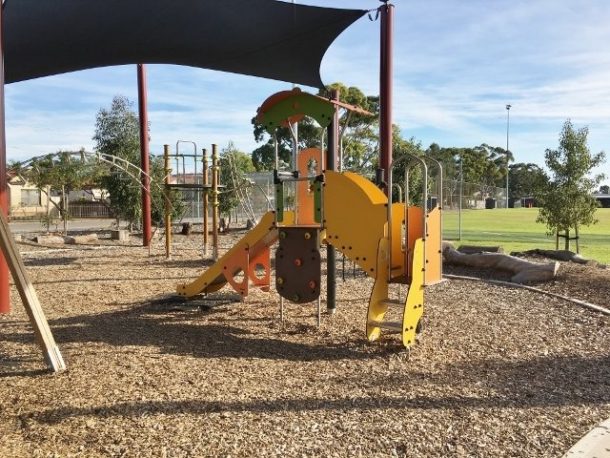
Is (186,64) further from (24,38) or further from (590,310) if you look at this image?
(590,310)

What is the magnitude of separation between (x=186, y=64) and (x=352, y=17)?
2672mm

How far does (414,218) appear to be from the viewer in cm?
531

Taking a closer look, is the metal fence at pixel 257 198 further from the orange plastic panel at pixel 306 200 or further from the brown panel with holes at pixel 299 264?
the brown panel with holes at pixel 299 264

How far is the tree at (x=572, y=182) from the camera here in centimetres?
1213

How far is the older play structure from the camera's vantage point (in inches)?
200

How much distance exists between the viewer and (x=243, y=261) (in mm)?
6582

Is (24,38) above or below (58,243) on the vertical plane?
above

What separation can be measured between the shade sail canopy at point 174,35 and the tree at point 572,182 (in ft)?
21.9

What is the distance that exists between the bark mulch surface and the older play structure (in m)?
0.42

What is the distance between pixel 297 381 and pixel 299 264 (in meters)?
1.68

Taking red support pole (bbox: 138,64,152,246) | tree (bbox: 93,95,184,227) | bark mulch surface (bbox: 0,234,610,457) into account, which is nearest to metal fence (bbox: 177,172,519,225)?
tree (bbox: 93,95,184,227)

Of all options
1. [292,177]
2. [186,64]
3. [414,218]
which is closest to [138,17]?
[186,64]

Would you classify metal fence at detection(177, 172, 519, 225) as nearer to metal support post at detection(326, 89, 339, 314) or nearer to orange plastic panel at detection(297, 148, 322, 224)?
orange plastic panel at detection(297, 148, 322, 224)

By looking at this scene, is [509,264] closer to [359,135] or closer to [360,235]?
[360,235]
